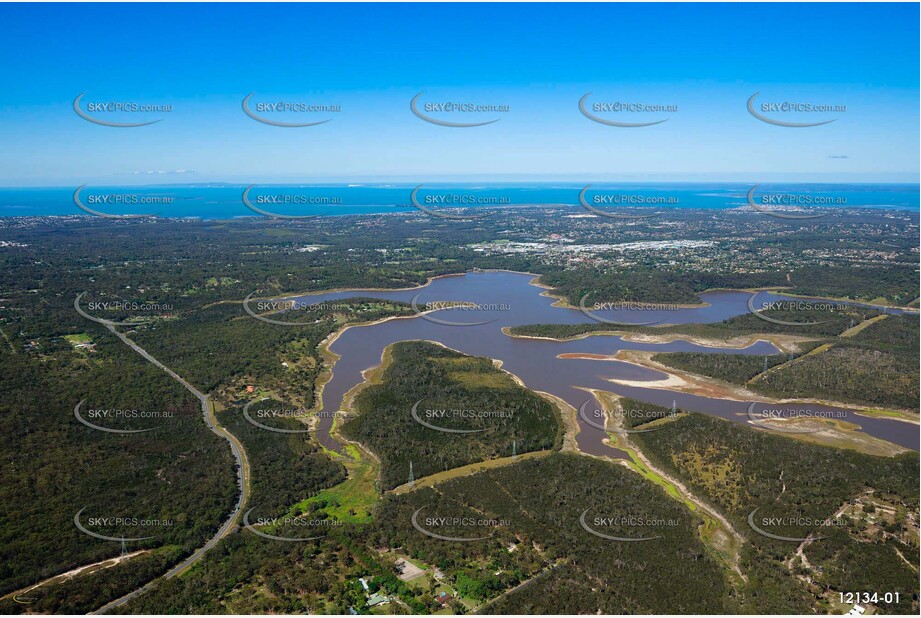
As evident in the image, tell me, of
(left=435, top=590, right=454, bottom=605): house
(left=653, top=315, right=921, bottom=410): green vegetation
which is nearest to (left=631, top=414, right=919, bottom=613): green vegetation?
(left=653, top=315, right=921, bottom=410): green vegetation

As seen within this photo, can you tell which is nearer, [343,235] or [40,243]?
[40,243]

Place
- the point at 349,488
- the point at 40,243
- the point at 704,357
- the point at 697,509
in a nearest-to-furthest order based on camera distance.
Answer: the point at 697,509 < the point at 349,488 < the point at 704,357 < the point at 40,243

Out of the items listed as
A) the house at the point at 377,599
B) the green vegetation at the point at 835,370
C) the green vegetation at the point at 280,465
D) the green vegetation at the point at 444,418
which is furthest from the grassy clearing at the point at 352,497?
the green vegetation at the point at 835,370

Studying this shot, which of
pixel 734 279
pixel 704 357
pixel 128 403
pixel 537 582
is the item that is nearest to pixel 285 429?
pixel 128 403

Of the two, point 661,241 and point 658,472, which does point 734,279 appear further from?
point 658,472

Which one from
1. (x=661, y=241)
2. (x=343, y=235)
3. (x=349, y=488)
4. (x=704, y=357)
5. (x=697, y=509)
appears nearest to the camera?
(x=697, y=509)

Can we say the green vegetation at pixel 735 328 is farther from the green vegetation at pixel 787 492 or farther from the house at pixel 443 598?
the house at pixel 443 598
